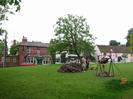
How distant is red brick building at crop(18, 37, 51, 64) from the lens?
338ft

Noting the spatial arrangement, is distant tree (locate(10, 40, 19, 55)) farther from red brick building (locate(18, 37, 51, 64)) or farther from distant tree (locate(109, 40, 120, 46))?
distant tree (locate(109, 40, 120, 46))

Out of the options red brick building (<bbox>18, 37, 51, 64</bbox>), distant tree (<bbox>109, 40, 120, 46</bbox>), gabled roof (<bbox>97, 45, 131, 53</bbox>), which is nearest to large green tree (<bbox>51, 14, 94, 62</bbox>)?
red brick building (<bbox>18, 37, 51, 64</bbox>)

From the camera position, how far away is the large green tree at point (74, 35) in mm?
63406

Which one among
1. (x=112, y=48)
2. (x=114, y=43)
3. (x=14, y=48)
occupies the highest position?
(x=114, y=43)

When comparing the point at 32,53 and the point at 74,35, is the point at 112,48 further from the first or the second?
the point at 74,35

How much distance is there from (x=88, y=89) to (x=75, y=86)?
1.75 meters

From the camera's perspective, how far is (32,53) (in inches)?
4181

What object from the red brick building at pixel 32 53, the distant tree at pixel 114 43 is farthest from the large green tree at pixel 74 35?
the distant tree at pixel 114 43

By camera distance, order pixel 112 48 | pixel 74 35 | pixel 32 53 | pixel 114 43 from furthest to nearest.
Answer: pixel 114 43 < pixel 112 48 < pixel 32 53 < pixel 74 35

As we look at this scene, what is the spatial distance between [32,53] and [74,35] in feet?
147

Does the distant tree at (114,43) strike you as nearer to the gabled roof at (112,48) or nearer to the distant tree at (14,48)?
the gabled roof at (112,48)

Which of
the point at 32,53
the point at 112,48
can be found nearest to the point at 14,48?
the point at 32,53

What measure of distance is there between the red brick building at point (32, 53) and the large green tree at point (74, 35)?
4032 cm

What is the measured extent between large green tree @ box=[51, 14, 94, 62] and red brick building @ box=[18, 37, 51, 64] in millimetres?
40323
